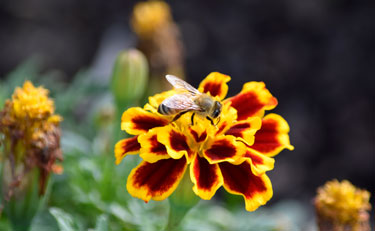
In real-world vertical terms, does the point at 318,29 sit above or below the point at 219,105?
above

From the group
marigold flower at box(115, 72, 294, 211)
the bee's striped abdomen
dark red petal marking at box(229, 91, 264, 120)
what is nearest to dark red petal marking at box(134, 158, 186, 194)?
marigold flower at box(115, 72, 294, 211)

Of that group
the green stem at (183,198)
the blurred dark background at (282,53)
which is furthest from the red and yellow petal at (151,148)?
the blurred dark background at (282,53)

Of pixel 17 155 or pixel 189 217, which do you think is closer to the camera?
pixel 17 155

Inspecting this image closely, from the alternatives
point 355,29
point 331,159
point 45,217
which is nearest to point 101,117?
point 45,217

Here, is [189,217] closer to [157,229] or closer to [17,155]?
[157,229]

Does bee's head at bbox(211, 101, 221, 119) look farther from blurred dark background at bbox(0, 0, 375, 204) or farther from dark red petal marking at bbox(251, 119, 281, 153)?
blurred dark background at bbox(0, 0, 375, 204)

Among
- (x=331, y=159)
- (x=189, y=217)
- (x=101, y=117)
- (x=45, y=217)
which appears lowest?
(x=45, y=217)
